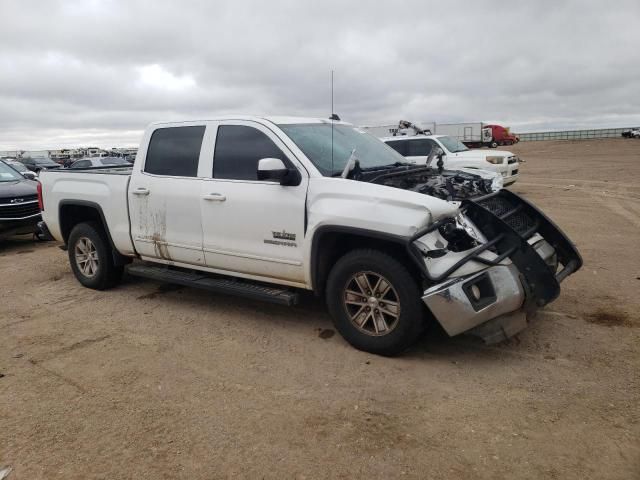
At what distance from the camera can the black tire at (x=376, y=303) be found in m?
3.82

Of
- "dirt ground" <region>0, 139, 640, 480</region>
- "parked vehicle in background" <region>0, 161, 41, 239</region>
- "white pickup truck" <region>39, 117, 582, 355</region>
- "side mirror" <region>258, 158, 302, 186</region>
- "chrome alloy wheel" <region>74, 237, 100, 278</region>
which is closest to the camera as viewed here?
"dirt ground" <region>0, 139, 640, 480</region>

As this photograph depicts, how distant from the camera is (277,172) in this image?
4195 mm

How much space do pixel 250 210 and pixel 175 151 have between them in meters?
1.27

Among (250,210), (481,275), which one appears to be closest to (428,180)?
(481,275)

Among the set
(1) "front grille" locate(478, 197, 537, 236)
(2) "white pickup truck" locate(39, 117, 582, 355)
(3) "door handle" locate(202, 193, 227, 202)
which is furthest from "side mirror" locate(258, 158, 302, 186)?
(1) "front grille" locate(478, 197, 537, 236)

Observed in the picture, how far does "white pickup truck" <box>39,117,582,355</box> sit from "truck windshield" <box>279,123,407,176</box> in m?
0.02

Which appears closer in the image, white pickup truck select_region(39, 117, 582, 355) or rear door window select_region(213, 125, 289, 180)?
white pickup truck select_region(39, 117, 582, 355)

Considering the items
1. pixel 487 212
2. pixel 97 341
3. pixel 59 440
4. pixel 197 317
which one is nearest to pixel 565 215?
pixel 487 212

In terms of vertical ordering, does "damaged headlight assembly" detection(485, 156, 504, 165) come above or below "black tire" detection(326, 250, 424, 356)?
above

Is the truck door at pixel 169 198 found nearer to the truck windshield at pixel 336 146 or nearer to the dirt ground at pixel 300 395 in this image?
the dirt ground at pixel 300 395

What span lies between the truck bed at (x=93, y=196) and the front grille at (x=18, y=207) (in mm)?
2941

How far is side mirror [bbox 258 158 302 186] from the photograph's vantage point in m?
4.15

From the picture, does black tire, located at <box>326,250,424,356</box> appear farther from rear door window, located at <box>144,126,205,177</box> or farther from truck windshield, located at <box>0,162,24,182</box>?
truck windshield, located at <box>0,162,24,182</box>

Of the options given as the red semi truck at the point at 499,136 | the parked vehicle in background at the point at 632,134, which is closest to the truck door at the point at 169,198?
the red semi truck at the point at 499,136
